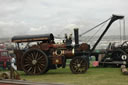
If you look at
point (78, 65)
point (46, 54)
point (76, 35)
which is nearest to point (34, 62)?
point (46, 54)

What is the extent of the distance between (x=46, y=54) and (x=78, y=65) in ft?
6.46

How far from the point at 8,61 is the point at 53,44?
7541 mm

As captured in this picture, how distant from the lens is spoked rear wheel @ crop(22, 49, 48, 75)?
13.3m

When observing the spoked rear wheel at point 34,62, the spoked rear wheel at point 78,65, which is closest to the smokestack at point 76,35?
the spoked rear wheel at point 78,65

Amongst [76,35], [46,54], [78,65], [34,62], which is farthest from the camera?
[76,35]

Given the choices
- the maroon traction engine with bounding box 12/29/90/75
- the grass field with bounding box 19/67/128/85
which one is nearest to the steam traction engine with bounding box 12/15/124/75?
the maroon traction engine with bounding box 12/29/90/75

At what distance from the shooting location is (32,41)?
13695 millimetres

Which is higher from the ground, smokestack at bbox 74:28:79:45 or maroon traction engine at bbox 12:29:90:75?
smokestack at bbox 74:28:79:45

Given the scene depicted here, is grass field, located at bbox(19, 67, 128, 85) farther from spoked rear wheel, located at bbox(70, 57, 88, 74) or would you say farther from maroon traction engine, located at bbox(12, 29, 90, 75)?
maroon traction engine, located at bbox(12, 29, 90, 75)

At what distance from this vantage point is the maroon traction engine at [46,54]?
13211 mm

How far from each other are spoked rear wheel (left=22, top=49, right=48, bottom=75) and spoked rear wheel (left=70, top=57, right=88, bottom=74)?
1.50 m

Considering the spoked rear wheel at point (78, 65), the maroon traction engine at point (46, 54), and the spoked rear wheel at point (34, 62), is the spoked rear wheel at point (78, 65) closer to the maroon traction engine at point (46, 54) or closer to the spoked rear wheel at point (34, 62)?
the maroon traction engine at point (46, 54)

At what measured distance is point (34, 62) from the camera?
1333 cm

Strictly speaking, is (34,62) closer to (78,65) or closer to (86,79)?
(78,65)
